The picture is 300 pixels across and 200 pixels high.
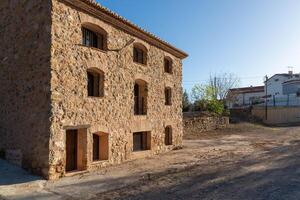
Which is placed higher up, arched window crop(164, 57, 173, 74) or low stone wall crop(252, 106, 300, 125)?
arched window crop(164, 57, 173, 74)

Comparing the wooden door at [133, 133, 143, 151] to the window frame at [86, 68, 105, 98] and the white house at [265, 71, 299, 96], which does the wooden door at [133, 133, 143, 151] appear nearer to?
the window frame at [86, 68, 105, 98]

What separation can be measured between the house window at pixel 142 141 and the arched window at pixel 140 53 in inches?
151

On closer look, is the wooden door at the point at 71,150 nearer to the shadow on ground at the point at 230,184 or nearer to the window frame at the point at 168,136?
the shadow on ground at the point at 230,184

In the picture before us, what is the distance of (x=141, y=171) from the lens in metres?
13.2

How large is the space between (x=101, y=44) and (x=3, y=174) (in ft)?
21.4

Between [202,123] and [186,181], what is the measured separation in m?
20.6

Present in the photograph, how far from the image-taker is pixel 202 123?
104 feet

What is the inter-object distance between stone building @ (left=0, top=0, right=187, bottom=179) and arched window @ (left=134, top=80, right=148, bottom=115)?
2.56 feet

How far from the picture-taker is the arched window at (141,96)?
1731 cm

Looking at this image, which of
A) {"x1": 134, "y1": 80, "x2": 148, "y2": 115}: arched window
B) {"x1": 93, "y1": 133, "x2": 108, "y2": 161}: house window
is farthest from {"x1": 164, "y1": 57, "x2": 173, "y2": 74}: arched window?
{"x1": 93, "y1": 133, "x2": 108, "y2": 161}: house window

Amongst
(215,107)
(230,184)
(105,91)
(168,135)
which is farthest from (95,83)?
(215,107)

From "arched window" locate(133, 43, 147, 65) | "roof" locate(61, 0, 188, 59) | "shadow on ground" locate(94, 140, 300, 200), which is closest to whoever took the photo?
"shadow on ground" locate(94, 140, 300, 200)

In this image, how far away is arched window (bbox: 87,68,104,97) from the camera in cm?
1394

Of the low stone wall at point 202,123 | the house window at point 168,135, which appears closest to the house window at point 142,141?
the house window at point 168,135
